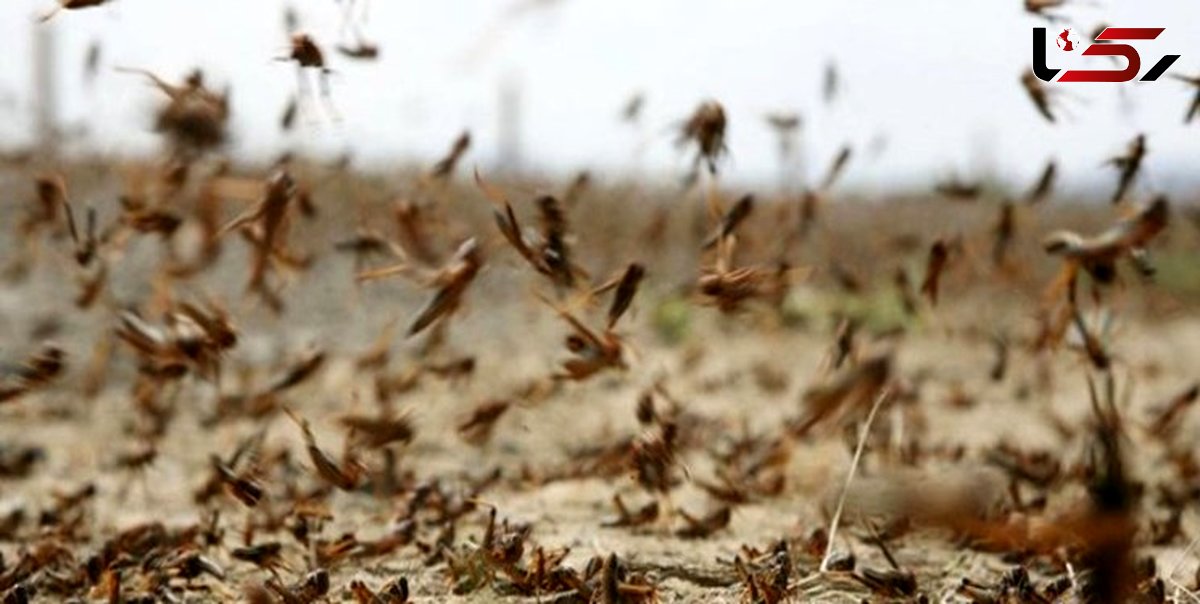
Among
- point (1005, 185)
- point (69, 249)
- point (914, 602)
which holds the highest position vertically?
point (914, 602)

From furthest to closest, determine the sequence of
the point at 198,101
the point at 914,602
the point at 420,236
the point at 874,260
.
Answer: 1. the point at 874,260
2. the point at 420,236
3. the point at 198,101
4. the point at 914,602

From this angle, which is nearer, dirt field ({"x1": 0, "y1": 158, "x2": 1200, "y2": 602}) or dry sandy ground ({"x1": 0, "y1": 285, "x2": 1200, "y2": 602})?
dirt field ({"x1": 0, "y1": 158, "x2": 1200, "y2": 602})

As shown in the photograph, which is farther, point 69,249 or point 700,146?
point 69,249


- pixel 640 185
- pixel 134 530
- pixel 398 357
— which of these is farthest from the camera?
pixel 640 185

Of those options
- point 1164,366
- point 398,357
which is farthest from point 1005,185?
point 398,357

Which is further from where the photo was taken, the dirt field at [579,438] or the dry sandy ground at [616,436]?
the dry sandy ground at [616,436]

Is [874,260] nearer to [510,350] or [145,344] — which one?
[510,350]

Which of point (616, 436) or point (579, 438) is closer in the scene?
point (616, 436)

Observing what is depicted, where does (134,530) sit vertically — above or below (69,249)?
above
